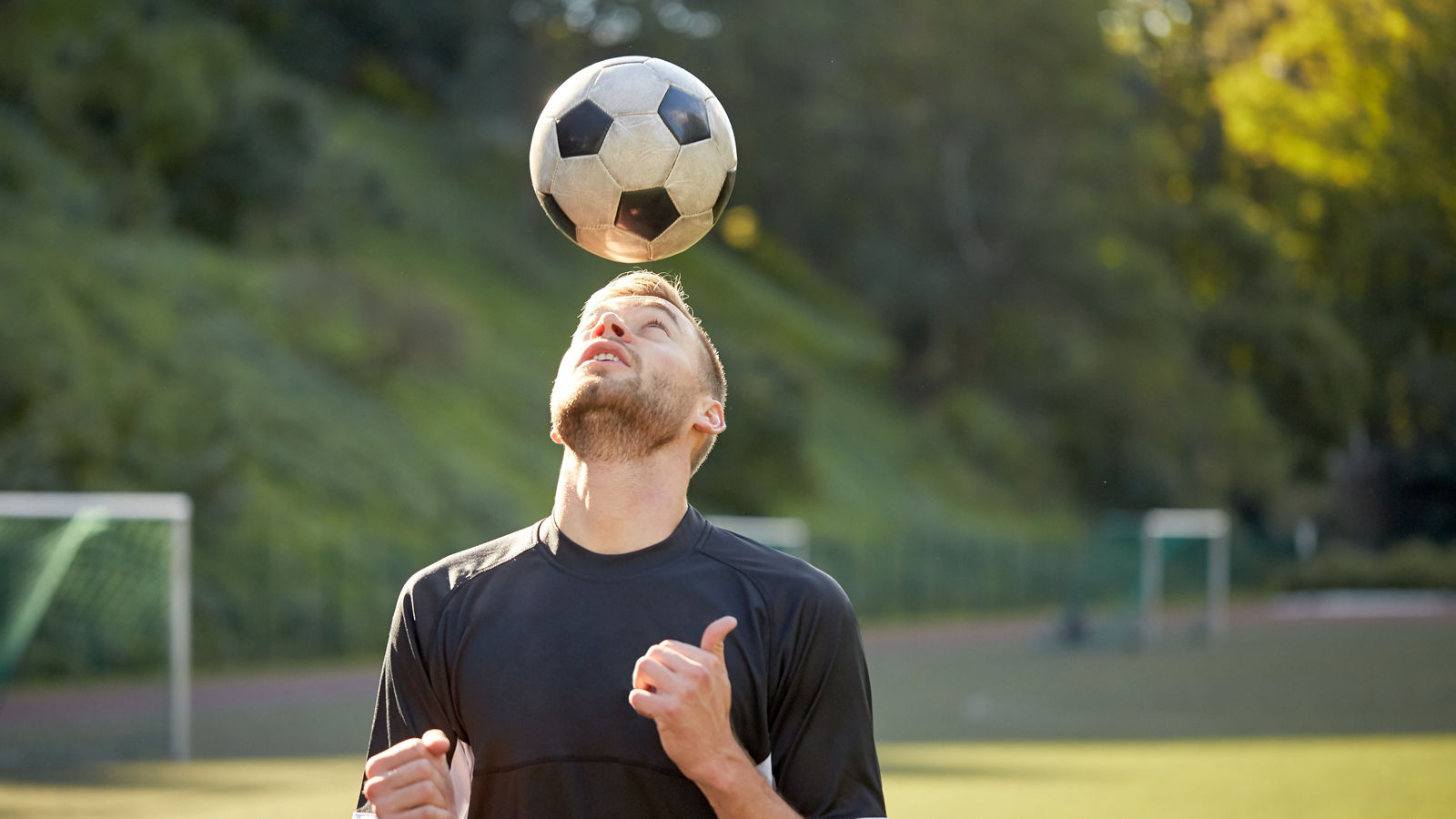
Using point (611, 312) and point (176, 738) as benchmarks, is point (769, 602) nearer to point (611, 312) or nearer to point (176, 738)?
point (611, 312)

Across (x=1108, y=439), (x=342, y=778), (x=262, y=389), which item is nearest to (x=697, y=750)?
(x=342, y=778)

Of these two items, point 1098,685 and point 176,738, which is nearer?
point 176,738

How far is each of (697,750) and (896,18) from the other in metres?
42.6

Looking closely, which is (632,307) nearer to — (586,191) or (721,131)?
(586,191)

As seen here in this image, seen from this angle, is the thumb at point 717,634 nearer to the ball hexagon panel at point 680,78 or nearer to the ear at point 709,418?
the ear at point 709,418

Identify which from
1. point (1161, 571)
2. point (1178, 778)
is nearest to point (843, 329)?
point (1161, 571)

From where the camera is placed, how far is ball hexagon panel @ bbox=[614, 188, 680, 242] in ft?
13.6

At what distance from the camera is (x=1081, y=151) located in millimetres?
42312

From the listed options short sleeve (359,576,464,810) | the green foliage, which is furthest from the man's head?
the green foliage

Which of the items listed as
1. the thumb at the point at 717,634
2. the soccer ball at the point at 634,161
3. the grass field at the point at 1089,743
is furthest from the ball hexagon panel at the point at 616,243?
the grass field at the point at 1089,743

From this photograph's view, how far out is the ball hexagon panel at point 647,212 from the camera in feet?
13.6

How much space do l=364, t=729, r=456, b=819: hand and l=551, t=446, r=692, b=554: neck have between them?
48 centimetres

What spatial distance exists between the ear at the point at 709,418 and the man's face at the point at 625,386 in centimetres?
2

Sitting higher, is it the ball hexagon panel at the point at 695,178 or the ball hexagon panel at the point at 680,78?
the ball hexagon panel at the point at 680,78
